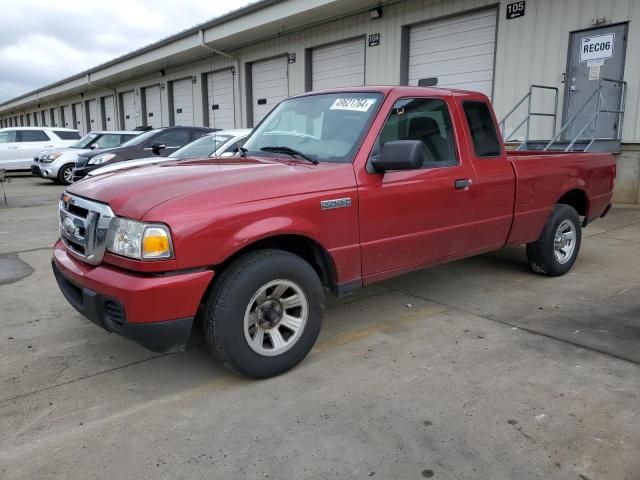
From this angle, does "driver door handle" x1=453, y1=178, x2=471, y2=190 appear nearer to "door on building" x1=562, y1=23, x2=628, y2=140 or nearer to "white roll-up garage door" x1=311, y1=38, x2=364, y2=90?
"door on building" x1=562, y1=23, x2=628, y2=140

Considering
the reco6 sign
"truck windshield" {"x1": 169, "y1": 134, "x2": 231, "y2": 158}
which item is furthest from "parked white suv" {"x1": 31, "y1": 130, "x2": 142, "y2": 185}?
the reco6 sign

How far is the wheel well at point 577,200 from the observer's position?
5.57 meters

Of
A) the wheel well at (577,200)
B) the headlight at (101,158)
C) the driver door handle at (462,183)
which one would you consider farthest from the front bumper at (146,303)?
the headlight at (101,158)

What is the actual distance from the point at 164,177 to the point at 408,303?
8.18 feet

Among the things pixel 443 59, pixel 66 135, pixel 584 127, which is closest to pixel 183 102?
pixel 66 135

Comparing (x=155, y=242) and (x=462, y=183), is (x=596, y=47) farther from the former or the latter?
(x=155, y=242)

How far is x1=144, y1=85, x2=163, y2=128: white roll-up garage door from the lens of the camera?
25.4 meters

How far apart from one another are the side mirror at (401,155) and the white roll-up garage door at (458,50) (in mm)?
9684

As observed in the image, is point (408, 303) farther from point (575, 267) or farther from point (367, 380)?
point (575, 267)

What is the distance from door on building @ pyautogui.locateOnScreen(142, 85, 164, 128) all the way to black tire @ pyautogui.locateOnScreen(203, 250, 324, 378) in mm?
24039

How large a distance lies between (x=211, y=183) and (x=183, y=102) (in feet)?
72.2

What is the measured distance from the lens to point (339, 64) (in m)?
15.5

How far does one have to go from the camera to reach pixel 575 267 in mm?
5883

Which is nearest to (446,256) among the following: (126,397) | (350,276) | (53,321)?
(350,276)
